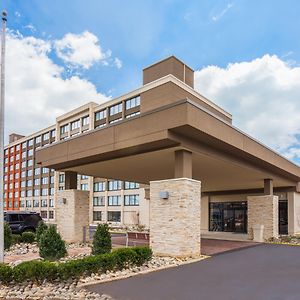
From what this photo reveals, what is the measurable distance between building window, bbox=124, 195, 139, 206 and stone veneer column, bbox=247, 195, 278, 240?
129 feet

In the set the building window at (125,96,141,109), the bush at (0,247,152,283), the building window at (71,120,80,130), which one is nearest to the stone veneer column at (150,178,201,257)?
the bush at (0,247,152,283)

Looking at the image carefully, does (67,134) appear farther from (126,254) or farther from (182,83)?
(126,254)

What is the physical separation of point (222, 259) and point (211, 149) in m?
4.77

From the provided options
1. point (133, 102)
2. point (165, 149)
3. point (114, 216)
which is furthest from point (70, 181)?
point (114, 216)

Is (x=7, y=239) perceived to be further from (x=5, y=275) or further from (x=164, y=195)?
(x=5, y=275)

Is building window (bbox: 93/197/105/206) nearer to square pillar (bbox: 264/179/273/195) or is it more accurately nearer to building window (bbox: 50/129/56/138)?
building window (bbox: 50/129/56/138)

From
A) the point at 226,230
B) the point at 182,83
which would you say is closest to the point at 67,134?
the point at 182,83

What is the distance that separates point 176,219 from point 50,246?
4.98 metres

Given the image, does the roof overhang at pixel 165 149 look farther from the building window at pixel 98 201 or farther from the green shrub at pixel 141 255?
the building window at pixel 98 201

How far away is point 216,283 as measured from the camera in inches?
371

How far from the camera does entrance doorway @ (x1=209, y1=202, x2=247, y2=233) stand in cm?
3212

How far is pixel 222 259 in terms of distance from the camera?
13.8 meters

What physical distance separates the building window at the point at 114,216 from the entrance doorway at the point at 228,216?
33.8 meters

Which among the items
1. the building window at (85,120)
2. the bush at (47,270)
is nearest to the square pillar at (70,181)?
the bush at (47,270)
